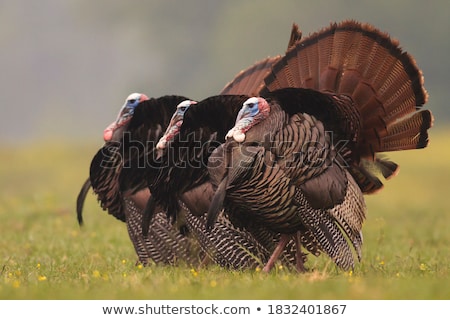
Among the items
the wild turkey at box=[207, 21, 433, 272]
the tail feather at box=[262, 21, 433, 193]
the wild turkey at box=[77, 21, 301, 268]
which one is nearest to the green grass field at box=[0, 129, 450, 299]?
the wild turkey at box=[77, 21, 301, 268]

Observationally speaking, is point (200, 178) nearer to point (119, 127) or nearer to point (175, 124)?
point (175, 124)

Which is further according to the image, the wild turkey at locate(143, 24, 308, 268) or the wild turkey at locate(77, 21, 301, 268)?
the wild turkey at locate(77, 21, 301, 268)

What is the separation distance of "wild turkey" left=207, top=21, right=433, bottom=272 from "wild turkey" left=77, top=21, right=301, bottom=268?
36 centimetres

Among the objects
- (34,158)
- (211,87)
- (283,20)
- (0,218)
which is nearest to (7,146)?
(34,158)

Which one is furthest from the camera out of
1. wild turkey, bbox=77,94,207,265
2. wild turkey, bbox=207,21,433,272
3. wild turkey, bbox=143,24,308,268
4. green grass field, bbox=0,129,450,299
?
wild turkey, bbox=77,94,207,265

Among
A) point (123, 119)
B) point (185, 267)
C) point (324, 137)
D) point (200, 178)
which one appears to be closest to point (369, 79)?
point (324, 137)

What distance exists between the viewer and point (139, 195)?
22.0 feet

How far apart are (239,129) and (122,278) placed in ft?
4.22

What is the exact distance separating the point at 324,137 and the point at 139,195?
68.6 inches

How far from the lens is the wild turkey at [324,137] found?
5574 millimetres

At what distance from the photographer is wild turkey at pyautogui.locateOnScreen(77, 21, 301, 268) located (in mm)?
6316

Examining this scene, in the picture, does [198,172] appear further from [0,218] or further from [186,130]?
[0,218]

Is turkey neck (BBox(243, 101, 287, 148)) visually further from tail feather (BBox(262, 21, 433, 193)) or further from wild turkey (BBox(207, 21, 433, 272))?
tail feather (BBox(262, 21, 433, 193))

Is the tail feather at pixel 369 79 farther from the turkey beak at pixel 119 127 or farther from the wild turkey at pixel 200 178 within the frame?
the turkey beak at pixel 119 127
